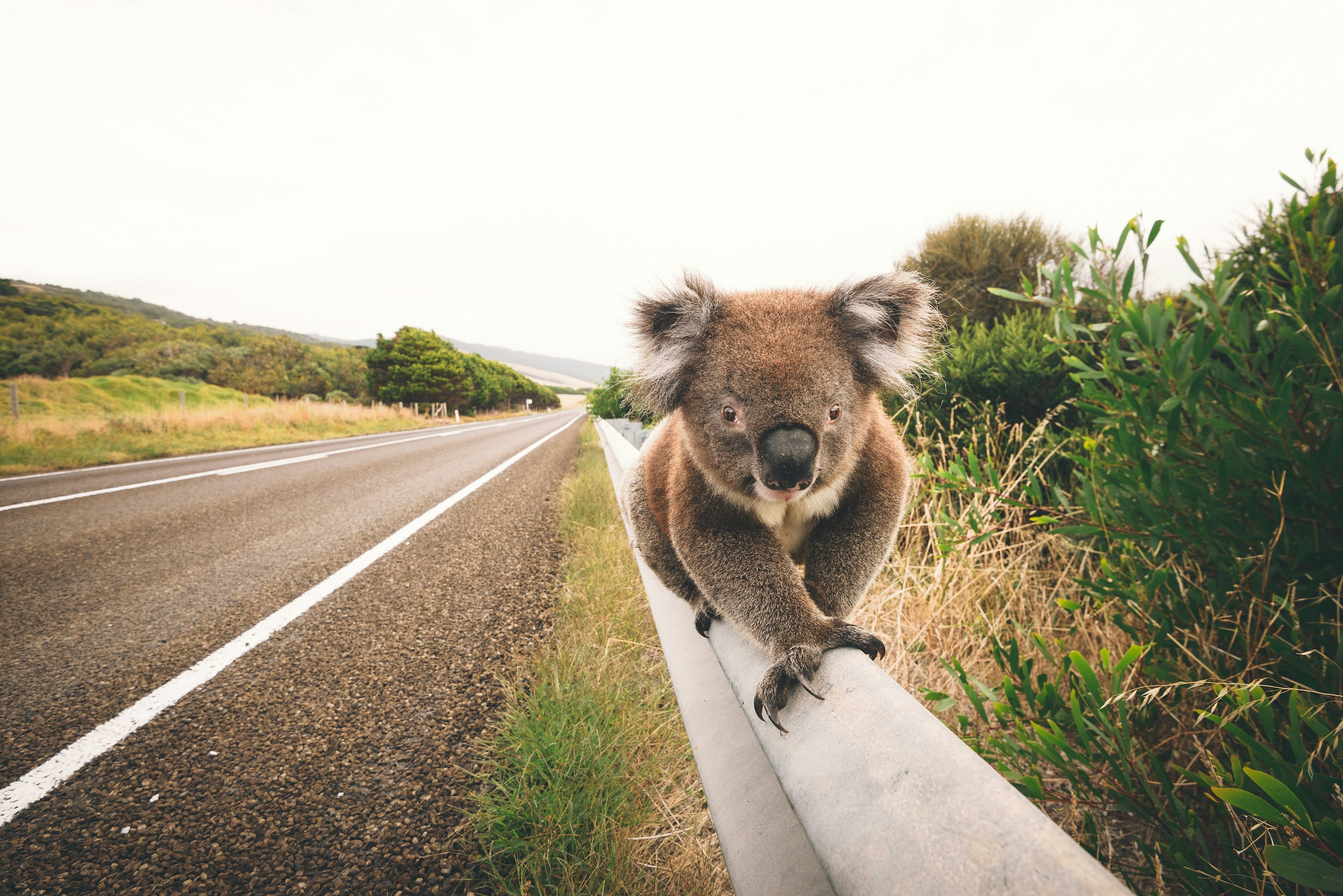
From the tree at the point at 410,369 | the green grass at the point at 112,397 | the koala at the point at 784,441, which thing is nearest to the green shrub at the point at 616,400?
the koala at the point at 784,441

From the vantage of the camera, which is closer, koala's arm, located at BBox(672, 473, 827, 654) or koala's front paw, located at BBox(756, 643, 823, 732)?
koala's front paw, located at BBox(756, 643, 823, 732)

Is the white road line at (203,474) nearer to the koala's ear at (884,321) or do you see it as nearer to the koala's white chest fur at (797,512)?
the koala's white chest fur at (797,512)

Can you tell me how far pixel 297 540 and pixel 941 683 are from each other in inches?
201

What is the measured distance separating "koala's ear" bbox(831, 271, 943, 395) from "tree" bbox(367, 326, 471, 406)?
43.1 metres

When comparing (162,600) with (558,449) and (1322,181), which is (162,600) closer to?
(1322,181)

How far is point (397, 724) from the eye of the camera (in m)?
2.18

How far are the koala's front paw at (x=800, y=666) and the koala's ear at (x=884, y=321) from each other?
0.85 metres

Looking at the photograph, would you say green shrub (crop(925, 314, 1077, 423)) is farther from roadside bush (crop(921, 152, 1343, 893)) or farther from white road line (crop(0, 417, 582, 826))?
white road line (crop(0, 417, 582, 826))

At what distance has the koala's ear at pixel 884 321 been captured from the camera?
1.75m

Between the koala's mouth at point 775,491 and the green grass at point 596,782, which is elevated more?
the koala's mouth at point 775,491

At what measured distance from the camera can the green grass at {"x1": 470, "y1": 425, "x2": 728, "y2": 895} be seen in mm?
1397

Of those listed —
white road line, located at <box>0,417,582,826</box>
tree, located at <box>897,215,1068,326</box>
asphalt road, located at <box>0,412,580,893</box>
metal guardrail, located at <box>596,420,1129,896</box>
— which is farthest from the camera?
tree, located at <box>897,215,1068,326</box>

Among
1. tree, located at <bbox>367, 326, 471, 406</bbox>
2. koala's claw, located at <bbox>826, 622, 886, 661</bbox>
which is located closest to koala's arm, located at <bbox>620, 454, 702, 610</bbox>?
koala's claw, located at <bbox>826, 622, 886, 661</bbox>

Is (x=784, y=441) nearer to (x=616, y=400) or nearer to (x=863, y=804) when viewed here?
(x=863, y=804)
